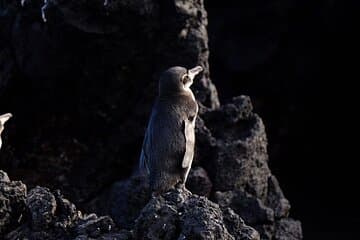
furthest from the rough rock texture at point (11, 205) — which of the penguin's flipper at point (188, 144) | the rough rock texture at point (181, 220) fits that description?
the penguin's flipper at point (188, 144)

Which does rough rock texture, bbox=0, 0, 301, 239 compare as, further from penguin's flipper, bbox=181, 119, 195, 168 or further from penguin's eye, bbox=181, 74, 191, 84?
penguin's flipper, bbox=181, 119, 195, 168

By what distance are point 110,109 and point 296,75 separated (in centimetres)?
514

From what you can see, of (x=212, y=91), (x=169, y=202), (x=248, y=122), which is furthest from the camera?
(x=212, y=91)

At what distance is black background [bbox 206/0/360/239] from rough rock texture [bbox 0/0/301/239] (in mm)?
4089

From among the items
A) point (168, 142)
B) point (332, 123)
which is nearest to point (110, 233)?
point (168, 142)

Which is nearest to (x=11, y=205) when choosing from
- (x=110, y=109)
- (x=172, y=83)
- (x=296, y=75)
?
(x=172, y=83)

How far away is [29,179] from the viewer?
10.4 meters

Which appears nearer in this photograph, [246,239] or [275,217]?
[246,239]

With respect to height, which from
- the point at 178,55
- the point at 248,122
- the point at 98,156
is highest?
the point at 178,55

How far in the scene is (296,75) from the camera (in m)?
14.5

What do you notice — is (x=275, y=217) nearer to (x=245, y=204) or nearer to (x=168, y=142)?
(x=245, y=204)

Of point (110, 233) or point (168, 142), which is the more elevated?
point (168, 142)

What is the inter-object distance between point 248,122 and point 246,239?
3.53 metres

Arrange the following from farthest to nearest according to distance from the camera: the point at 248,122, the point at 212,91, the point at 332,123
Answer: the point at 332,123 < the point at 212,91 < the point at 248,122
